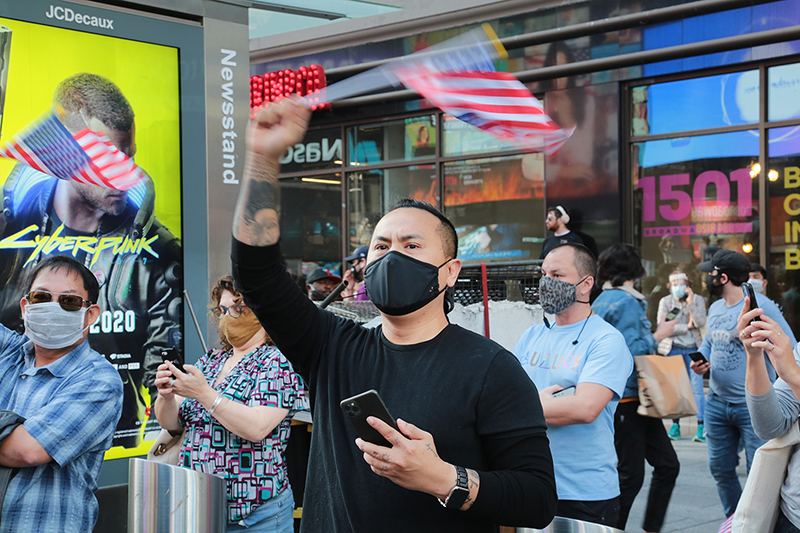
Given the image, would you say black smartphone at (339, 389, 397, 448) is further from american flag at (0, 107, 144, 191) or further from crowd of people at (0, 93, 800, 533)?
american flag at (0, 107, 144, 191)

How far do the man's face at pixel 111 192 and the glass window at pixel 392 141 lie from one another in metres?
8.98

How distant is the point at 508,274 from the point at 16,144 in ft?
10.1

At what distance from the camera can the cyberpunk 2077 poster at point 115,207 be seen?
4.66 metres

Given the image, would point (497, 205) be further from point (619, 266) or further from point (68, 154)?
point (68, 154)

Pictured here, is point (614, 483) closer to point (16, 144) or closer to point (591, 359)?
point (591, 359)

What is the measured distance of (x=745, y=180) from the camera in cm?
1077

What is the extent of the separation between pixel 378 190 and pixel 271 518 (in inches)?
440

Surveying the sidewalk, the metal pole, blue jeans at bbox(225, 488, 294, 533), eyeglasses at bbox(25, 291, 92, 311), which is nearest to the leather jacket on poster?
eyeglasses at bbox(25, 291, 92, 311)

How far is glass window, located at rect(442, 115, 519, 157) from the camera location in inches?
516

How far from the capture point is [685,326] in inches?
375

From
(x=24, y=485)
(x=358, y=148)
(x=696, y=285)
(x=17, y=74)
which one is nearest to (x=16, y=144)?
(x=17, y=74)

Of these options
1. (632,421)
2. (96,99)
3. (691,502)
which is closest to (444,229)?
Answer: (96,99)

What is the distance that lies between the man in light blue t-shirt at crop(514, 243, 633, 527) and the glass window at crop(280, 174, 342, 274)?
35.7ft

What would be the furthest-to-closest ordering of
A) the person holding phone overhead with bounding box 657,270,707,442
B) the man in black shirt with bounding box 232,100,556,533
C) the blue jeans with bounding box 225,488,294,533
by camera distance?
the person holding phone overhead with bounding box 657,270,707,442, the blue jeans with bounding box 225,488,294,533, the man in black shirt with bounding box 232,100,556,533
